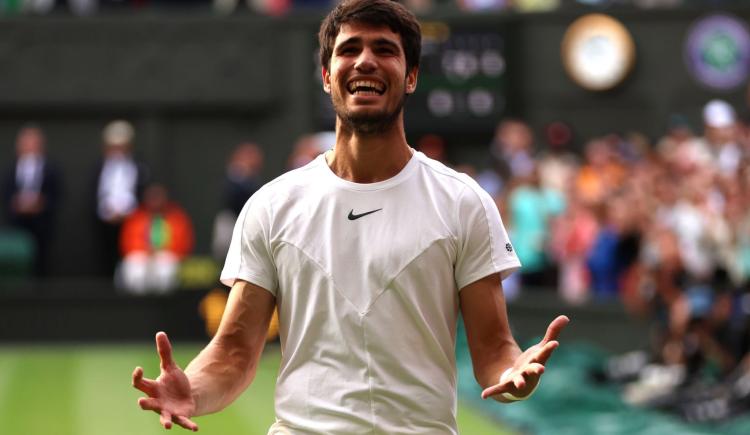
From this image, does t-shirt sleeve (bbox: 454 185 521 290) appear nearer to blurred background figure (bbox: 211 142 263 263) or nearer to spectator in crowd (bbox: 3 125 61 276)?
blurred background figure (bbox: 211 142 263 263)

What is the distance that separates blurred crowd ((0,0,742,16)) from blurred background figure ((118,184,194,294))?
3.34m

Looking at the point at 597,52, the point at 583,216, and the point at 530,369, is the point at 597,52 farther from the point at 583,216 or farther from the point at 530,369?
the point at 530,369

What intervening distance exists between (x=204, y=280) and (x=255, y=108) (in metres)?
3.73

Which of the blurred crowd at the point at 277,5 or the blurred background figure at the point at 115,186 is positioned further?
the blurred crowd at the point at 277,5

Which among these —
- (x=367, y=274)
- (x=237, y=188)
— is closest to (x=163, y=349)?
(x=367, y=274)

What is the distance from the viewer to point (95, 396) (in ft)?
45.7

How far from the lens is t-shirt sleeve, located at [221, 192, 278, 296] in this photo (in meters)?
4.59

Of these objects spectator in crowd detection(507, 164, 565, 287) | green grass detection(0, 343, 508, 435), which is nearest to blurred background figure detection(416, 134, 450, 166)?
spectator in crowd detection(507, 164, 565, 287)

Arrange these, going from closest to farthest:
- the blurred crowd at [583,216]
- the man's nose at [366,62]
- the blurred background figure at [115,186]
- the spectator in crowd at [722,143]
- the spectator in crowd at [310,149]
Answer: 1. the man's nose at [366,62]
2. the blurred crowd at [583,216]
3. the spectator in crowd at [722,143]
4. the spectator in crowd at [310,149]
5. the blurred background figure at [115,186]

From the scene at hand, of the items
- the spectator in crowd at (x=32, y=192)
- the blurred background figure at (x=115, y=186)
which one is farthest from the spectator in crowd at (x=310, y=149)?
the spectator in crowd at (x=32, y=192)

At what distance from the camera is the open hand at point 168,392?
4219mm

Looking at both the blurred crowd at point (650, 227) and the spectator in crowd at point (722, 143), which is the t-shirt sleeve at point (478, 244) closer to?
the blurred crowd at point (650, 227)

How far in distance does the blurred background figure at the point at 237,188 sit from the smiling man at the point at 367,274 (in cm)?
1445

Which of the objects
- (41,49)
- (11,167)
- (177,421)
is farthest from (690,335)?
(41,49)
